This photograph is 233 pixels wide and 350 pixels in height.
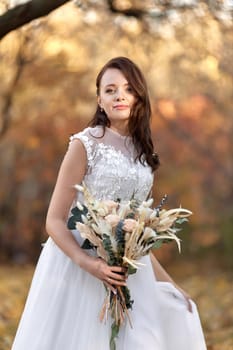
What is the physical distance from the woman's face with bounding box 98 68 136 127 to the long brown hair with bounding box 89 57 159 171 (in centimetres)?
3

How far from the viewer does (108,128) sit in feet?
11.4

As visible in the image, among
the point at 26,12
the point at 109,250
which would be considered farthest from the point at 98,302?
the point at 26,12

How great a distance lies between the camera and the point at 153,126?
16.1 meters

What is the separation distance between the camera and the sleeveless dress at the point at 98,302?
3.27 metres

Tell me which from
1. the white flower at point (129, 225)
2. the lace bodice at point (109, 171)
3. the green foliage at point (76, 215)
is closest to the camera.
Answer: the white flower at point (129, 225)

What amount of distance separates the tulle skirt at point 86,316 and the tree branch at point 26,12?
1.54 meters

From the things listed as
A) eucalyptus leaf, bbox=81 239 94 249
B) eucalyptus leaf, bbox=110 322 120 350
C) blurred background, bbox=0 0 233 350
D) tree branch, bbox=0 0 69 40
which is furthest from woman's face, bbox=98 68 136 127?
blurred background, bbox=0 0 233 350

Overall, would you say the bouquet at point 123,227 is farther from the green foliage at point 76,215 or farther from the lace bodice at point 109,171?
the lace bodice at point 109,171

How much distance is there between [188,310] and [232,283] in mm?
11738

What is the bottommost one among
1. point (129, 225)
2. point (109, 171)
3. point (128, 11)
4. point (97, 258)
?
point (97, 258)

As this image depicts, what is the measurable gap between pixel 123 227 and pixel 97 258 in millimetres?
261

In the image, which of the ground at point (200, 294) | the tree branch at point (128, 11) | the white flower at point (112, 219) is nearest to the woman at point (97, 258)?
the white flower at point (112, 219)

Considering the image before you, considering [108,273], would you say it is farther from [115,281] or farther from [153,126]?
[153,126]

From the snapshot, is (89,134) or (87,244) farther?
(89,134)
